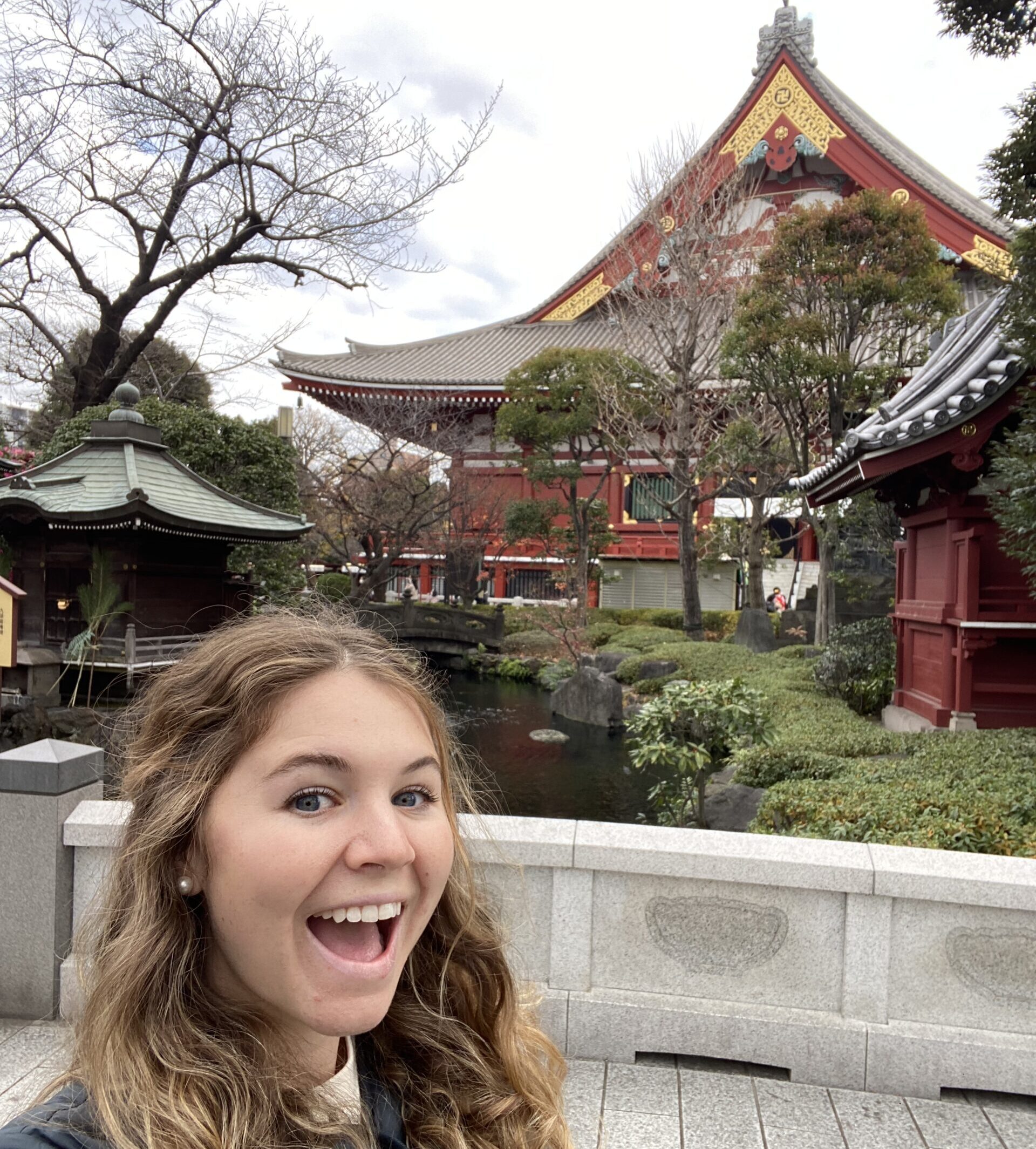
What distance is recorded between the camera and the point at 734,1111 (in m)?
2.86

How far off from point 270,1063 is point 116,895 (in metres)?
0.29

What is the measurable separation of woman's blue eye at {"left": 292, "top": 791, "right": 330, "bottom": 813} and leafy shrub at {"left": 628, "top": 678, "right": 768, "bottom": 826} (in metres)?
4.83

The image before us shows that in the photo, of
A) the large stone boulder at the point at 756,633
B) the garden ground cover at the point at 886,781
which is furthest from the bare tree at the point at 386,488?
the garden ground cover at the point at 886,781

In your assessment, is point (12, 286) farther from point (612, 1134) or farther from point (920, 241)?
point (612, 1134)

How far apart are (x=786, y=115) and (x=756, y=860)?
19363 mm

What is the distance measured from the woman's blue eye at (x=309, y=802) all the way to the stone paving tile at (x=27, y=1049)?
2756 millimetres

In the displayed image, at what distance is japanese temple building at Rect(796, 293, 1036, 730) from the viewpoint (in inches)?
256

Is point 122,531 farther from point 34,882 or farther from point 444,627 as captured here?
point 34,882

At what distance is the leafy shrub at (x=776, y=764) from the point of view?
595cm

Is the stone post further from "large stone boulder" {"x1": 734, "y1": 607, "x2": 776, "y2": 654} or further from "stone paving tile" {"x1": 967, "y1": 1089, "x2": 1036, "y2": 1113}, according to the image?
"large stone boulder" {"x1": 734, "y1": 607, "x2": 776, "y2": 654}

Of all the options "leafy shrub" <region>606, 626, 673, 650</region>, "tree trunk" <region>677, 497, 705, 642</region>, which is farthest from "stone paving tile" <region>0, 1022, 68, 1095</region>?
"tree trunk" <region>677, 497, 705, 642</region>

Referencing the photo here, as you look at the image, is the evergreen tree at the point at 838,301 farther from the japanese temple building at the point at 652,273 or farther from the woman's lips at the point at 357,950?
the woman's lips at the point at 357,950

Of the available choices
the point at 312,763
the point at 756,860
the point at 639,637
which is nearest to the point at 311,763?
the point at 312,763

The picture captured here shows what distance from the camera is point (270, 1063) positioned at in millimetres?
973
